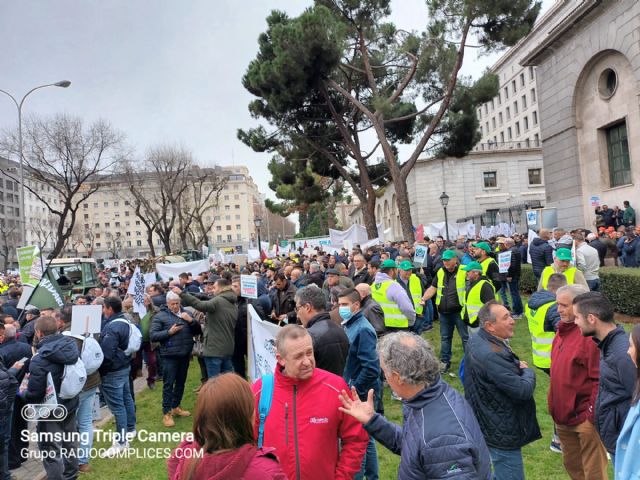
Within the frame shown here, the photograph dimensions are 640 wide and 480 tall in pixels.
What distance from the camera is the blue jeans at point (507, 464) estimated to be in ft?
10.3

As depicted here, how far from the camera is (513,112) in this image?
212ft

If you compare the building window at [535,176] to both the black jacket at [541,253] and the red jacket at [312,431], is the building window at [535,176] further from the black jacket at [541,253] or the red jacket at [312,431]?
the red jacket at [312,431]

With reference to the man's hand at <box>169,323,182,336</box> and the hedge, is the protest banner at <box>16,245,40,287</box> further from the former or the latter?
the hedge

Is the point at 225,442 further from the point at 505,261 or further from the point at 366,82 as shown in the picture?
the point at 366,82

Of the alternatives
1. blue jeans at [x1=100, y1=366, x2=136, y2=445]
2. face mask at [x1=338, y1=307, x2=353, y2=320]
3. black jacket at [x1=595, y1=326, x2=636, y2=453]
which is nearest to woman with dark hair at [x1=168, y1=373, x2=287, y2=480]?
black jacket at [x1=595, y1=326, x2=636, y2=453]

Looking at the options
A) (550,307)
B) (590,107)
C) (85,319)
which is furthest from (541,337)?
(590,107)

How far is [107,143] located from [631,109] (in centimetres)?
2731

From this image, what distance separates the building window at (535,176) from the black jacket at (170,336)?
40595 mm

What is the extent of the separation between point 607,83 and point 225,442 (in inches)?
854

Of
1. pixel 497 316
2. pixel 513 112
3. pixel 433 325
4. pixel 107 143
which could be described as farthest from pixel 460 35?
pixel 513 112

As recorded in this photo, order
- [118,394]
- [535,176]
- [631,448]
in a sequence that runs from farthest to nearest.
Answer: [535,176]
[118,394]
[631,448]

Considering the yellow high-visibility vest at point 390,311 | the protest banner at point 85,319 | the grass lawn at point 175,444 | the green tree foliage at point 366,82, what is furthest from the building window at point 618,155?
the protest banner at point 85,319

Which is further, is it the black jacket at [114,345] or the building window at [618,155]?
the building window at [618,155]

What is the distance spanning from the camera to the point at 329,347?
3752 mm
